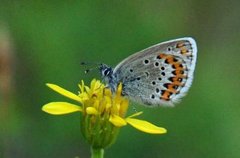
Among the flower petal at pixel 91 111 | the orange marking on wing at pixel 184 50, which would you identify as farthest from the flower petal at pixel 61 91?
the orange marking on wing at pixel 184 50

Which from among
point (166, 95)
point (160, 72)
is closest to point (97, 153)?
point (166, 95)

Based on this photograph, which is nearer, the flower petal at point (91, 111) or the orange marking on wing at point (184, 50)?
the flower petal at point (91, 111)

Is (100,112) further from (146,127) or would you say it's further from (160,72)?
(160,72)

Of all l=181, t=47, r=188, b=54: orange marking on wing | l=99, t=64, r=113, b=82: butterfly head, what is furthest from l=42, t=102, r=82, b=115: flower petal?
l=181, t=47, r=188, b=54: orange marking on wing

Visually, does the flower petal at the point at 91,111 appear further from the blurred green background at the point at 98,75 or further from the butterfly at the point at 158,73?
the blurred green background at the point at 98,75

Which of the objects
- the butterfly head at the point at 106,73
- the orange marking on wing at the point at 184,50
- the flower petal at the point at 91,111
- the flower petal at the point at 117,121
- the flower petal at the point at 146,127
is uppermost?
the orange marking on wing at the point at 184,50

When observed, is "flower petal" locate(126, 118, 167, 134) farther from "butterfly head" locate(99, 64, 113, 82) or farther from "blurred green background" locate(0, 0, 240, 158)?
"blurred green background" locate(0, 0, 240, 158)

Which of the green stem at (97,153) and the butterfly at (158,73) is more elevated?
the butterfly at (158,73)
